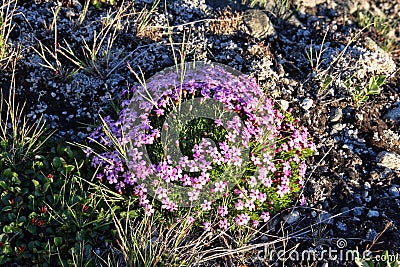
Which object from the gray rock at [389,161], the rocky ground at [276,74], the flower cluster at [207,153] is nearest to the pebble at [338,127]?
the rocky ground at [276,74]

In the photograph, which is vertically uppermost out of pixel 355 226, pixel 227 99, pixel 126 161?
pixel 227 99

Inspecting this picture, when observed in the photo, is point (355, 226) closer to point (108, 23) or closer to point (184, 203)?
point (184, 203)

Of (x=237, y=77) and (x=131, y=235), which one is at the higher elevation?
(x=237, y=77)

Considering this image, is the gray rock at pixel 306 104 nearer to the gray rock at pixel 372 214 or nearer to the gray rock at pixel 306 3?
the gray rock at pixel 372 214

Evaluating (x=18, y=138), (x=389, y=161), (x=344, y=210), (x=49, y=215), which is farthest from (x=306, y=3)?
(x=49, y=215)

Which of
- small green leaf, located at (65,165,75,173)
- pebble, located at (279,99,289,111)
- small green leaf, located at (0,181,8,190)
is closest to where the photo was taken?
small green leaf, located at (0,181,8,190)

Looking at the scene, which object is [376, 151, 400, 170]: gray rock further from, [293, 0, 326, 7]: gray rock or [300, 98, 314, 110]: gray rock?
[293, 0, 326, 7]: gray rock

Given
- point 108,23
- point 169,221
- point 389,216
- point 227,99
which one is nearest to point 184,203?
point 169,221
